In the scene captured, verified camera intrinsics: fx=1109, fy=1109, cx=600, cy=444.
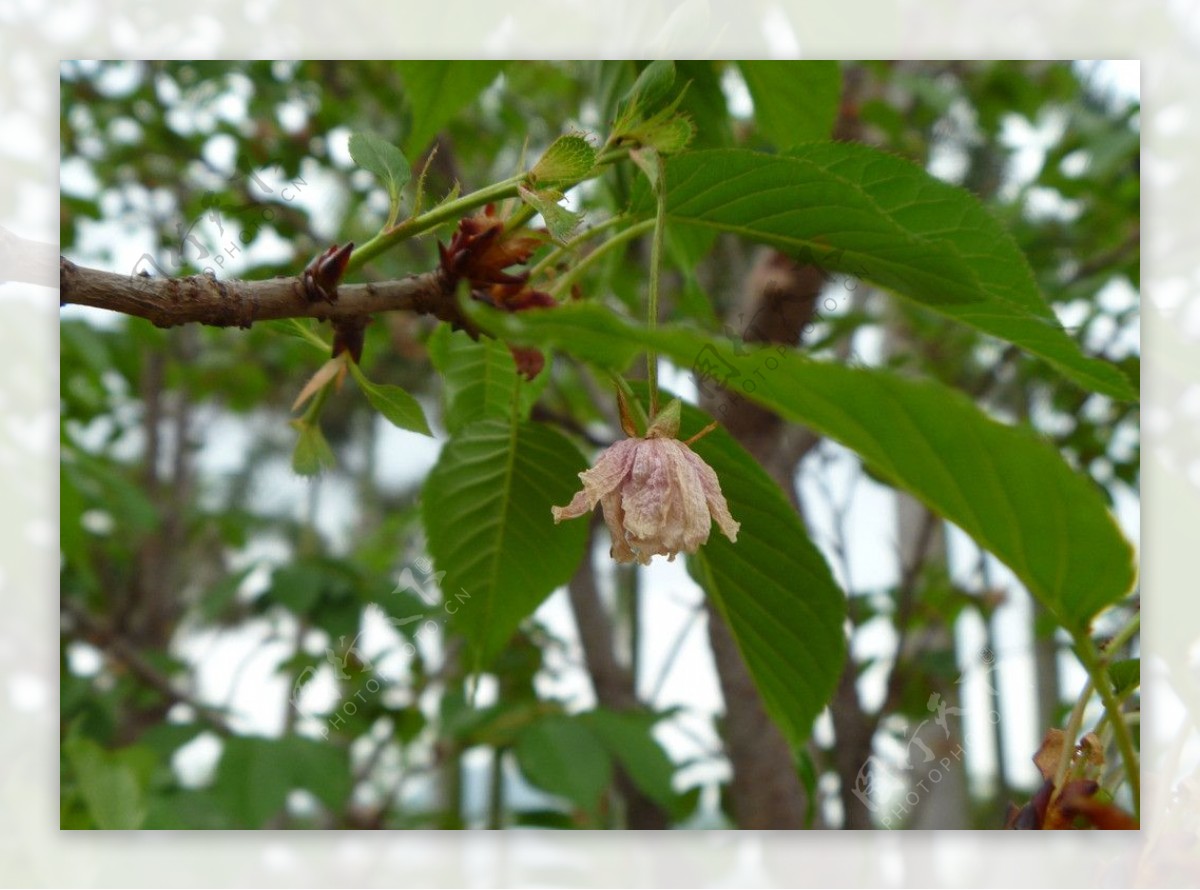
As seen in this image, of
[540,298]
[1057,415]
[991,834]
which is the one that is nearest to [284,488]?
[1057,415]

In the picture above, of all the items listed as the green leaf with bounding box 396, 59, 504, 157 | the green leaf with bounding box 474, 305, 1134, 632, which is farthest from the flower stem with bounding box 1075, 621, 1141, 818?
the green leaf with bounding box 396, 59, 504, 157

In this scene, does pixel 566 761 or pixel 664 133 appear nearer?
pixel 664 133

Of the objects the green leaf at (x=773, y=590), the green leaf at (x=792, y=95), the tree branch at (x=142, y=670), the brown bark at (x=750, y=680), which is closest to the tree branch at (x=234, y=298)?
the green leaf at (x=773, y=590)

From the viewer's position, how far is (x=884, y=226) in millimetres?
304

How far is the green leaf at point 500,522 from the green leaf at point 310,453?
0.17 feet

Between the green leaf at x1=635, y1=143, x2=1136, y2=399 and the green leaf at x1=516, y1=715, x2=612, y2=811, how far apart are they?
55 cm

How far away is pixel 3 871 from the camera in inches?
26.1

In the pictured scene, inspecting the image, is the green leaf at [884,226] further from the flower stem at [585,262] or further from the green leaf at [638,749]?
the green leaf at [638,749]

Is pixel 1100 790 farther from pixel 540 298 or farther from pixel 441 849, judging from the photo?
pixel 441 849

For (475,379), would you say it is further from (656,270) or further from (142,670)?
(142,670)

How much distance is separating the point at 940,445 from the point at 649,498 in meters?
0.08

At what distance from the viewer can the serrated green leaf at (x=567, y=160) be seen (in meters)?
0.29

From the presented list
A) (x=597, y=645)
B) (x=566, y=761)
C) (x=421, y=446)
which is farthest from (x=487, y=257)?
(x=597, y=645)

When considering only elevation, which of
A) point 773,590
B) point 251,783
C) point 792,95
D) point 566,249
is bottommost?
→ point 251,783
